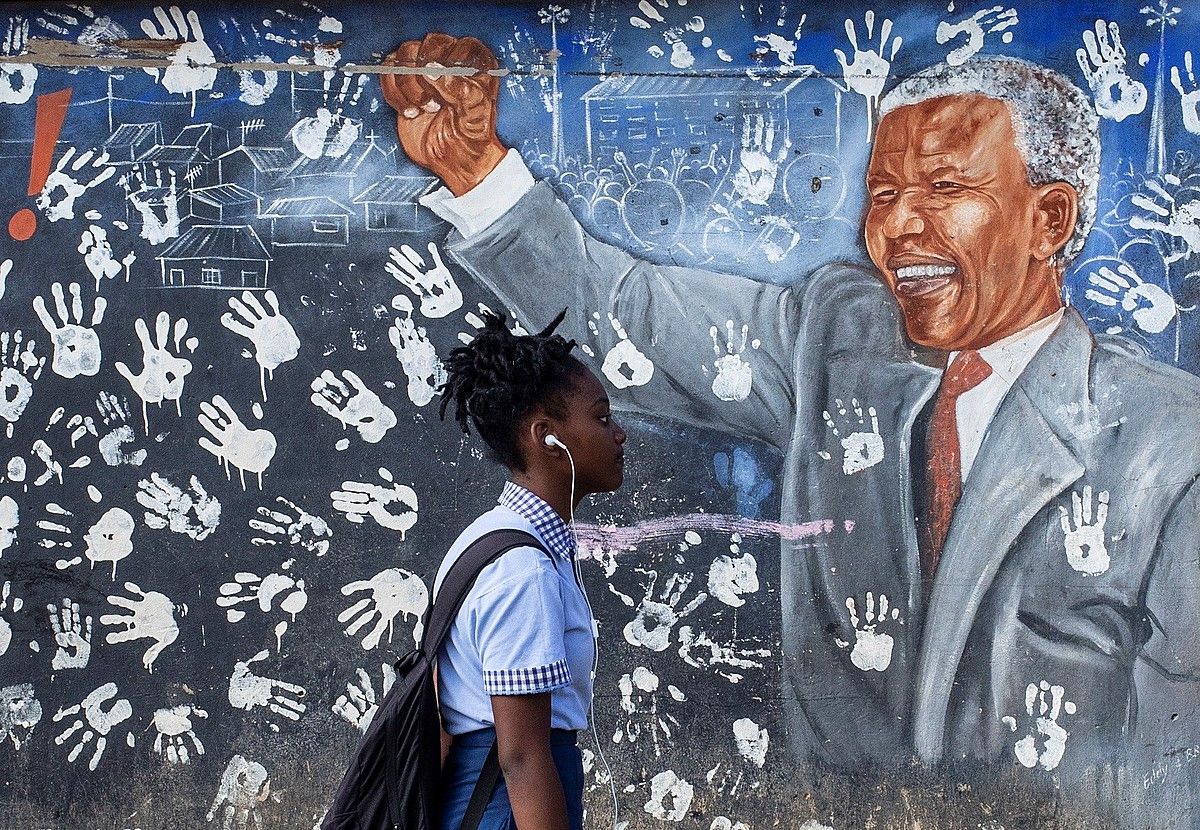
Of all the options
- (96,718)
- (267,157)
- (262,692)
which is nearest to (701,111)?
(267,157)

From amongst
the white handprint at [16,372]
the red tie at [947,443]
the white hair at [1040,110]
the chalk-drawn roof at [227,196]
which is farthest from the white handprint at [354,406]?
the white hair at [1040,110]

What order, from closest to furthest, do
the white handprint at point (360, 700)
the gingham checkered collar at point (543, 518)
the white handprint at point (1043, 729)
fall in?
the gingham checkered collar at point (543, 518), the white handprint at point (1043, 729), the white handprint at point (360, 700)

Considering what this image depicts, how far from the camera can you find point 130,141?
4.50m

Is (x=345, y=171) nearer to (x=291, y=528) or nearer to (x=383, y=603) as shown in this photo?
(x=291, y=528)

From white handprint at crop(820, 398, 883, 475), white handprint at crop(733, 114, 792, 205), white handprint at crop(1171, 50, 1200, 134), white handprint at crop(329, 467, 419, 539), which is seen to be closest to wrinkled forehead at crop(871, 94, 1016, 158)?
white handprint at crop(733, 114, 792, 205)

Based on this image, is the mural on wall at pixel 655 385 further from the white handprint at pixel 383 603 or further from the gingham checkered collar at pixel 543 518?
the gingham checkered collar at pixel 543 518

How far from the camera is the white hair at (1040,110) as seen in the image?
14.4 feet

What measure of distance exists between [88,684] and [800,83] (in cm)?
321

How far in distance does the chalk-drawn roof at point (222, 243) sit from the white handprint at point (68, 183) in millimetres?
374

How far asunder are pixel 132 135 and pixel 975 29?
2.94 metres

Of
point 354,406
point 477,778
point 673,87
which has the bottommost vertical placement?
point 354,406

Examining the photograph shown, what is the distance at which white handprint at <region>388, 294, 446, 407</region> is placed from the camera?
14.6 feet

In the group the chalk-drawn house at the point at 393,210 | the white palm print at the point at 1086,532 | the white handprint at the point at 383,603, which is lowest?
the white handprint at the point at 383,603

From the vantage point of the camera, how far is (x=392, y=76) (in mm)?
4492
